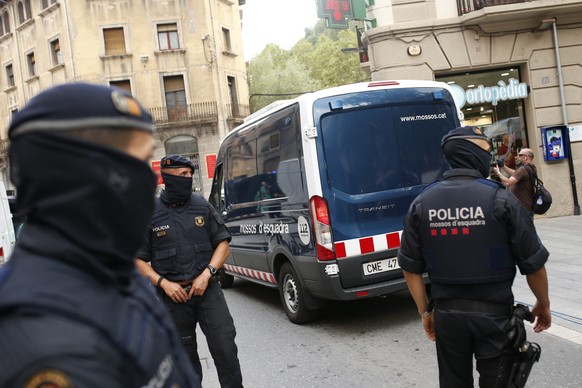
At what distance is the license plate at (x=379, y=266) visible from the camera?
5121 mm

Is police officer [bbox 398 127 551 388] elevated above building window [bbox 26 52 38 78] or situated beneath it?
situated beneath

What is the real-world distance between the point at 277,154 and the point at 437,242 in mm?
3310

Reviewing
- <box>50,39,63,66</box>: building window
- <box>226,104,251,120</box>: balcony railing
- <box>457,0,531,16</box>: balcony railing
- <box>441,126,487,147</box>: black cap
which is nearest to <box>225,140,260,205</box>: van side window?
<box>441,126,487,147</box>: black cap

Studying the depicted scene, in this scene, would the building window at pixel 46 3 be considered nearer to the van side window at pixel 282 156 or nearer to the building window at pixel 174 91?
the building window at pixel 174 91

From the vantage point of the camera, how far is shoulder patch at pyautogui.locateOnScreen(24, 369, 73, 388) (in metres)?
0.83

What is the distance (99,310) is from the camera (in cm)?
94

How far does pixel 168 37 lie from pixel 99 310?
28286mm

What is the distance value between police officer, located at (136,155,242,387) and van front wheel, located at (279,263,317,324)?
219 cm

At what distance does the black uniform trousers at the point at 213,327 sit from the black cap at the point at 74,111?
103 inches

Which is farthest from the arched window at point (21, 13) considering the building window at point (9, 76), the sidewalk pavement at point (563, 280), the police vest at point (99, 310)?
the police vest at point (99, 310)

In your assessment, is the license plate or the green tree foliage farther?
the green tree foliage

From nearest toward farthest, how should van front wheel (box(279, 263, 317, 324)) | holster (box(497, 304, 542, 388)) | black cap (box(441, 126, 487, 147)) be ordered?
holster (box(497, 304, 542, 388)) → black cap (box(441, 126, 487, 147)) → van front wheel (box(279, 263, 317, 324))

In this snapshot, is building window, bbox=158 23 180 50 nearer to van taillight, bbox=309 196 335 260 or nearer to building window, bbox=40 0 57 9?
building window, bbox=40 0 57 9

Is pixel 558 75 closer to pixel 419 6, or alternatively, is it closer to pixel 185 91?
pixel 419 6
